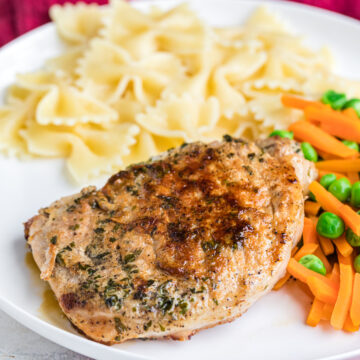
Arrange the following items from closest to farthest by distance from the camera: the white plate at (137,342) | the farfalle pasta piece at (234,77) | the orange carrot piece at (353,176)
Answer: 1. the white plate at (137,342)
2. the orange carrot piece at (353,176)
3. the farfalle pasta piece at (234,77)

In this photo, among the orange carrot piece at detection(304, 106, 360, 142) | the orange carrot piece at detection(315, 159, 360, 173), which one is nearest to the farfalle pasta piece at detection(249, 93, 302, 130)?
the orange carrot piece at detection(304, 106, 360, 142)

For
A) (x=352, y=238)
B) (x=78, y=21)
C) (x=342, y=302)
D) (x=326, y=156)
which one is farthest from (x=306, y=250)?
(x=78, y=21)

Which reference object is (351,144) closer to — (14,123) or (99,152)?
(99,152)

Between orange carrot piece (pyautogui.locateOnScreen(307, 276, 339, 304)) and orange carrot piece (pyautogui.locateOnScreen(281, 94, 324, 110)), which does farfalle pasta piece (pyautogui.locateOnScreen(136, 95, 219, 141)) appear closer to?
orange carrot piece (pyautogui.locateOnScreen(281, 94, 324, 110))

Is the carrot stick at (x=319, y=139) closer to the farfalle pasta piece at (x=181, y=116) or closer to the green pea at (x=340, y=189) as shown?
the green pea at (x=340, y=189)

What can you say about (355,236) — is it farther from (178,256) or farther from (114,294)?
(114,294)

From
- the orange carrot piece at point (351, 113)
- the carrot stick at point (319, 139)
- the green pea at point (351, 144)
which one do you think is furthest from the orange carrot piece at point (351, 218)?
the orange carrot piece at point (351, 113)

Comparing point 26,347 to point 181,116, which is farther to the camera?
point 181,116
